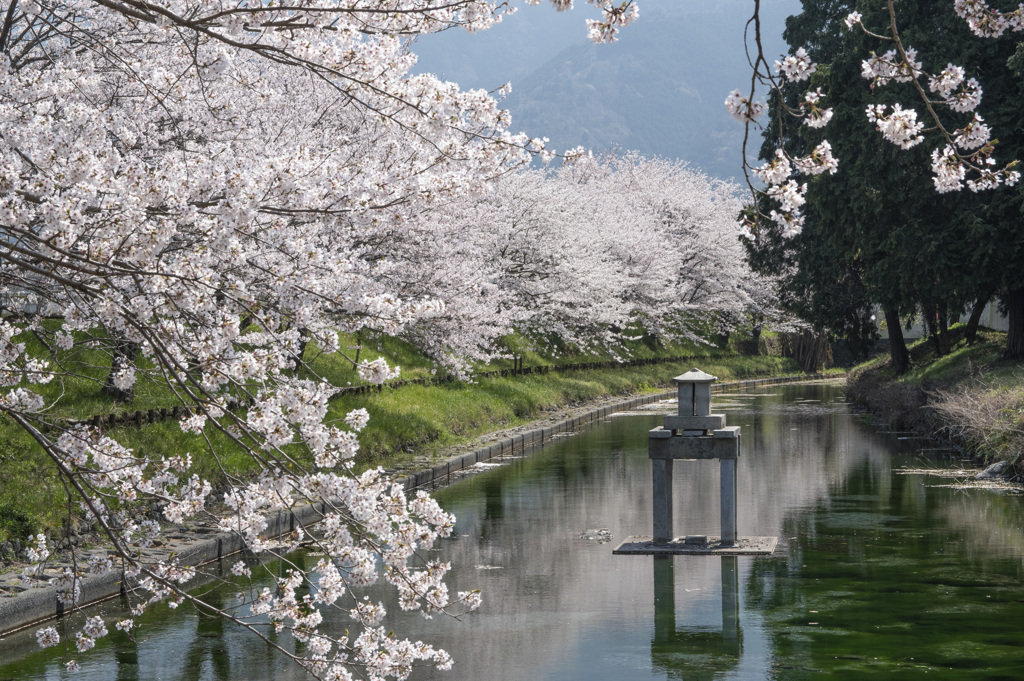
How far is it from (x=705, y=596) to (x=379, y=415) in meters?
12.2

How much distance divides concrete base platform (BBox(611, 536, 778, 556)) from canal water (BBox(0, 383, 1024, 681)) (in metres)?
0.12

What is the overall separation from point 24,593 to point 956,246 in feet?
74.5

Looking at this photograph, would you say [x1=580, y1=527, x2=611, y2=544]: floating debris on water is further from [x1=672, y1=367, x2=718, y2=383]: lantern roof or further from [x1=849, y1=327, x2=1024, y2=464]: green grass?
[x1=849, y1=327, x2=1024, y2=464]: green grass

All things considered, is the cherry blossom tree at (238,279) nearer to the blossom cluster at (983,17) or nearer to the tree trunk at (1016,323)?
the blossom cluster at (983,17)

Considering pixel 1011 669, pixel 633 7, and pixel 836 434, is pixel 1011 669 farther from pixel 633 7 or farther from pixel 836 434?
pixel 836 434

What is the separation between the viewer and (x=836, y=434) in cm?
2712

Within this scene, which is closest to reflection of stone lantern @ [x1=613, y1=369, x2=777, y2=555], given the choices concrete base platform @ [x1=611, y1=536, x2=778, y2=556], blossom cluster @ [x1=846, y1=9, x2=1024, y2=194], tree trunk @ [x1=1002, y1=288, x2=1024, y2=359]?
concrete base platform @ [x1=611, y1=536, x2=778, y2=556]

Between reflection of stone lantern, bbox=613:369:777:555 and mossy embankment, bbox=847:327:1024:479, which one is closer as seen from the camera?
reflection of stone lantern, bbox=613:369:777:555

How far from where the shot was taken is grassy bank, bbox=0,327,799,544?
11.8 metres

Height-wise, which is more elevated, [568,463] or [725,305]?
[725,305]

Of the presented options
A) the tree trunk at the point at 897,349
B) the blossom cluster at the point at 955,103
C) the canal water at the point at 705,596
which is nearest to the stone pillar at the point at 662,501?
the canal water at the point at 705,596

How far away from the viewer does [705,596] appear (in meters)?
10.4

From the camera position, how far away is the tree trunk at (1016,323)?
27.8m

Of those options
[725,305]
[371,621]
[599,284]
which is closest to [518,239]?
[599,284]
